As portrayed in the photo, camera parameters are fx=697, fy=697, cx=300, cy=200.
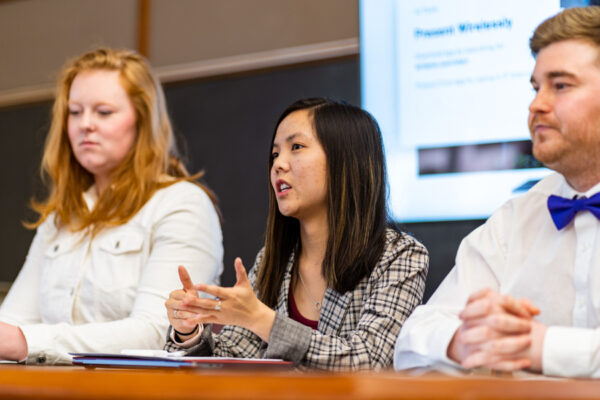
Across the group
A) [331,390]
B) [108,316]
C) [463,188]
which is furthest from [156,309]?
[331,390]

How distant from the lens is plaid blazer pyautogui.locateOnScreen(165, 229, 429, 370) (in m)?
1.45

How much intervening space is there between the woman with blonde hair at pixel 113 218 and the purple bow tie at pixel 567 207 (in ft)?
3.42

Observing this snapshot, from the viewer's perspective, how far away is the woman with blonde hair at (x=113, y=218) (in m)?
2.00

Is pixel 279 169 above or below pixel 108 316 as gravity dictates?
above

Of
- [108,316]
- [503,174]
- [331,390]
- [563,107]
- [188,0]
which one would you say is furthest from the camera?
[188,0]

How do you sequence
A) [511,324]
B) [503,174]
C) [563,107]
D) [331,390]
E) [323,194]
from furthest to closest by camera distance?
[503,174] → [323,194] → [563,107] → [511,324] → [331,390]

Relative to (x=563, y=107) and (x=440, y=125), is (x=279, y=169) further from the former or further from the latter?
(x=440, y=125)

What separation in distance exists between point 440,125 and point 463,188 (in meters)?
0.26

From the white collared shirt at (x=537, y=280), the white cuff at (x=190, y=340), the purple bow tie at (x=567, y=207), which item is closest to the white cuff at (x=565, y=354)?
the white collared shirt at (x=537, y=280)

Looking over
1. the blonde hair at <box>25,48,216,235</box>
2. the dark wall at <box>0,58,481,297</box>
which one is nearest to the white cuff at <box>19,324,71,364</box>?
the blonde hair at <box>25,48,216,235</box>

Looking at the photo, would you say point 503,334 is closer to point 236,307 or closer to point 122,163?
point 236,307

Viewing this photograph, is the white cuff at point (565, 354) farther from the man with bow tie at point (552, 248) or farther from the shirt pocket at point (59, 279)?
the shirt pocket at point (59, 279)

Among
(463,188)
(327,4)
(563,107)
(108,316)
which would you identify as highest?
(327,4)

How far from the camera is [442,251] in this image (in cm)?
268
